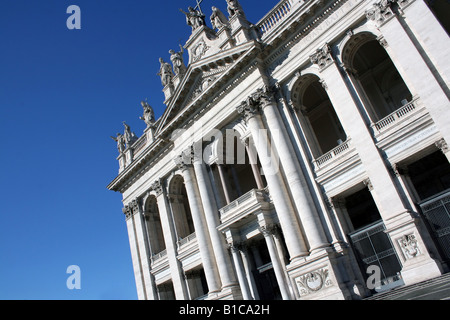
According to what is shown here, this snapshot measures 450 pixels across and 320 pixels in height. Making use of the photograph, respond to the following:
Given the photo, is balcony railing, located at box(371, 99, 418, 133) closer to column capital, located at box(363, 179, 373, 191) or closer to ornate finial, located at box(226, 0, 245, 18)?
column capital, located at box(363, 179, 373, 191)

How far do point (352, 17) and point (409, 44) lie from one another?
3.34 meters

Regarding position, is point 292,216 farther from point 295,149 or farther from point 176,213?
point 176,213

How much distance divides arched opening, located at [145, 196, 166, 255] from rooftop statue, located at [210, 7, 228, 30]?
13.7 m

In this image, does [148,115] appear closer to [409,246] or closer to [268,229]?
[268,229]

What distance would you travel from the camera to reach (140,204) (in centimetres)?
3005

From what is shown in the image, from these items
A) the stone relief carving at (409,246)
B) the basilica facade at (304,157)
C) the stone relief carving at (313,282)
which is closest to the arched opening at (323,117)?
the basilica facade at (304,157)

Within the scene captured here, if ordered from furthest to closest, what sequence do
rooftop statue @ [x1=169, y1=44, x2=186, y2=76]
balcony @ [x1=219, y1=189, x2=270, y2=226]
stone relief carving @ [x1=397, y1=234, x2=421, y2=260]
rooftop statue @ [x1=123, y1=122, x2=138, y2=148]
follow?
rooftop statue @ [x1=123, y1=122, x2=138, y2=148]
rooftop statue @ [x1=169, y1=44, x2=186, y2=76]
balcony @ [x1=219, y1=189, x2=270, y2=226]
stone relief carving @ [x1=397, y1=234, x2=421, y2=260]

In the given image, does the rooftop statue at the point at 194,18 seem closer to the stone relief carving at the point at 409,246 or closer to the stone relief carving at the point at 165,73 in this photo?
the stone relief carving at the point at 165,73

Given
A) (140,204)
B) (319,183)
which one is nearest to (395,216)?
(319,183)

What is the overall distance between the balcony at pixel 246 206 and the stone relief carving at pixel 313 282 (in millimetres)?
4353

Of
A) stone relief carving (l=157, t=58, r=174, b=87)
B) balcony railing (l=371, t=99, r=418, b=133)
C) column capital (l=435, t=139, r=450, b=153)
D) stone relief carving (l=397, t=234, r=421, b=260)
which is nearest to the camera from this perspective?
stone relief carving (l=397, t=234, r=421, b=260)

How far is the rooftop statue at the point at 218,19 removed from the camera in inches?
971

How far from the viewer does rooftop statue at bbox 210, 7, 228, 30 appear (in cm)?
2466

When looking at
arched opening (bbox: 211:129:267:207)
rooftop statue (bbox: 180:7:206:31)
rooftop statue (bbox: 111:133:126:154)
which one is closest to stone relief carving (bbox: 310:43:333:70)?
arched opening (bbox: 211:129:267:207)
